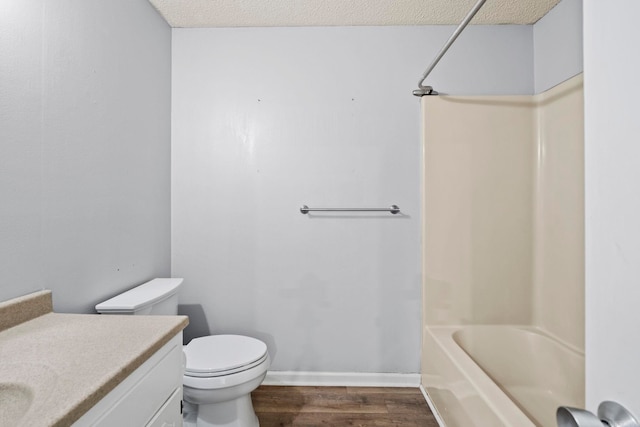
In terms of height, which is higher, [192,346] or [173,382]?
[173,382]

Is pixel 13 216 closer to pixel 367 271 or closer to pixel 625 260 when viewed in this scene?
pixel 625 260

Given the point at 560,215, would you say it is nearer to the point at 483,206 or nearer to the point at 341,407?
the point at 483,206

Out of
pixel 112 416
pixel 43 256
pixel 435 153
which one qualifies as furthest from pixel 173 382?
pixel 435 153

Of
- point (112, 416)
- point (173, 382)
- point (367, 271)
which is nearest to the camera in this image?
point (112, 416)

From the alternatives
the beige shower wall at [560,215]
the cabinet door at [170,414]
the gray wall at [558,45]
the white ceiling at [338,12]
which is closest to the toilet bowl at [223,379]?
the cabinet door at [170,414]

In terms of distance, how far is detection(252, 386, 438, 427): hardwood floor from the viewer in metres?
1.71

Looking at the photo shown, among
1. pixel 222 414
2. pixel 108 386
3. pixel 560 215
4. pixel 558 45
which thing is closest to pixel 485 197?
pixel 560 215

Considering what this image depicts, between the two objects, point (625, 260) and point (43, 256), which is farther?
point (43, 256)

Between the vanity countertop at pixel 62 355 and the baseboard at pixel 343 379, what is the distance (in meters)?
1.21

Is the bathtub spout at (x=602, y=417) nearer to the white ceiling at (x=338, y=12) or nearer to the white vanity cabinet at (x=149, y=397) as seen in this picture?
the white vanity cabinet at (x=149, y=397)

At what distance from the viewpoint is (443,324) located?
1.98 metres

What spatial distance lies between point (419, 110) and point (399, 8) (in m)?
0.58

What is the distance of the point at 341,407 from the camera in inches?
71.5

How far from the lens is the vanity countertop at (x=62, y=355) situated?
0.62 meters
